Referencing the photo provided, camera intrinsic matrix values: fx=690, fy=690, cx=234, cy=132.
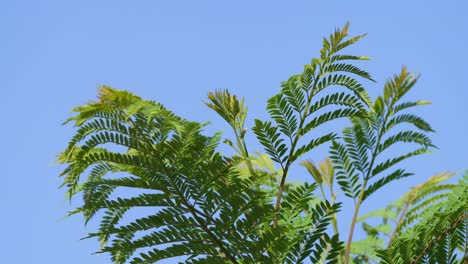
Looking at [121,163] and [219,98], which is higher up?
[219,98]

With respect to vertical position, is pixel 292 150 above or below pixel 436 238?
above

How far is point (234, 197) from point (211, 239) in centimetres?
22

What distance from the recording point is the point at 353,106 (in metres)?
3.28

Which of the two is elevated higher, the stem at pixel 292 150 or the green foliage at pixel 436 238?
the stem at pixel 292 150

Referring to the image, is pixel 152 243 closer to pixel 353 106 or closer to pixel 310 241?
pixel 310 241

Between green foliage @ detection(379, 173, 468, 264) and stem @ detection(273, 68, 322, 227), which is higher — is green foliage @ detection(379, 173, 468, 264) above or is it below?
below

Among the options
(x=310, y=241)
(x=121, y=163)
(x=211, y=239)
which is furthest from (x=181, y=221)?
(x=310, y=241)

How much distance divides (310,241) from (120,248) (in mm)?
829

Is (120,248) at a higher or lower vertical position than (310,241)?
higher

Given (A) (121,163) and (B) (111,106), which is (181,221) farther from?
(B) (111,106)

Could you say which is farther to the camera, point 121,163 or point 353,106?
point 353,106

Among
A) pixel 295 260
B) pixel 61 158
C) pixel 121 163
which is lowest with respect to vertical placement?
pixel 295 260

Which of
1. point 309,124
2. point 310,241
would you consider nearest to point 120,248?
point 310,241

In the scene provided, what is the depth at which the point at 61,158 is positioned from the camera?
3.20 m
